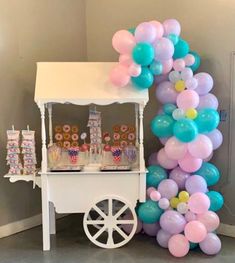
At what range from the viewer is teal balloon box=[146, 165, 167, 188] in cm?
387

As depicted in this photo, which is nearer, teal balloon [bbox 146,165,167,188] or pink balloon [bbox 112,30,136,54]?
pink balloon [bbox 112,30,136,54]

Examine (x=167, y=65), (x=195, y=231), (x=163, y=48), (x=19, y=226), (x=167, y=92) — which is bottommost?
(x=19, y=226)

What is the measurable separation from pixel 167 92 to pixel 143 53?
474 mm

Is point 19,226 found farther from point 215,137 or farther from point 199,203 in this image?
point 215,137

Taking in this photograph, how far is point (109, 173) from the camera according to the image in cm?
379

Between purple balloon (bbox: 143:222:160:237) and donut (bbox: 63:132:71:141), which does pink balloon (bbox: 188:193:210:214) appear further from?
donut (bbox: 63:132:71:141)

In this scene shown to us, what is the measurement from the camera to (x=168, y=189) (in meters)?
3.76

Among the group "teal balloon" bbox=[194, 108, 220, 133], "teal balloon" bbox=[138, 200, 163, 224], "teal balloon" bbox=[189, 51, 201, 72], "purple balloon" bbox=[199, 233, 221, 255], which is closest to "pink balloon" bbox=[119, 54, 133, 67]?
"teal balloon" bbox=[189, 51, 201, 72]

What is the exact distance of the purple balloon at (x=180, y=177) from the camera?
12.5 ft

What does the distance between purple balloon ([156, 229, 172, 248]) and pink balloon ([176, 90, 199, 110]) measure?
1.10 meters

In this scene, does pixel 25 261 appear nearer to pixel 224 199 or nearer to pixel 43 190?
pixel 43 190

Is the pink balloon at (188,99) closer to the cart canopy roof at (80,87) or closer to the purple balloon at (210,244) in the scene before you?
the cart canopy roof at (80,87)

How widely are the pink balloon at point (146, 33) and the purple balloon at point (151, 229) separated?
166 cm

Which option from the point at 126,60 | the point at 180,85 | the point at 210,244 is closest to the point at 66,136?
the point at 126,60
